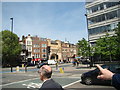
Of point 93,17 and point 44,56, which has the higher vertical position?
point 93,17

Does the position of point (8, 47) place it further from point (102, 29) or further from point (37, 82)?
point (37, 82)

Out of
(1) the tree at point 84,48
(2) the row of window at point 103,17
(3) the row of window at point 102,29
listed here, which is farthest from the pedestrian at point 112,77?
(2) the row of window at point 103,17

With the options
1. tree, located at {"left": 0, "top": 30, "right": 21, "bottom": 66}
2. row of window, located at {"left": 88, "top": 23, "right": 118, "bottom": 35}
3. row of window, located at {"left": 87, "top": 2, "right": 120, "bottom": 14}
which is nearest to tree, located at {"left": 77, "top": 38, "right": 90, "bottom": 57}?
row of window, located at {"left": 88, "top": 23, "right": 118, "bottom": 35}

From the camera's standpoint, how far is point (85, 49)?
97.4 ft

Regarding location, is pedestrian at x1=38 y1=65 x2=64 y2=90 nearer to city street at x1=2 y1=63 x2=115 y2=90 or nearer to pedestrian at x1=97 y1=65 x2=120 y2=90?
pedestrian at x1=97 y1=65 x2=120 y2=90

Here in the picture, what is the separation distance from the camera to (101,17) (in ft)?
131

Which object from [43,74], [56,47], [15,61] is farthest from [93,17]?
[56,47]

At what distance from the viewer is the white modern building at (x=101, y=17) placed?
36.7 m

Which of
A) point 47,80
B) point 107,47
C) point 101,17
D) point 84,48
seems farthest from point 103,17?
point 47,80

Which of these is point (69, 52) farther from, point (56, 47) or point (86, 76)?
point (86, 76)

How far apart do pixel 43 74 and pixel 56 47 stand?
275 ft

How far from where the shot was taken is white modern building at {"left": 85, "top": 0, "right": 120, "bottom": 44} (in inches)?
1443

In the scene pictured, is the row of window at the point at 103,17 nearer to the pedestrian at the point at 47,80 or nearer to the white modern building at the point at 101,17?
the white modern building at the point at 101,17

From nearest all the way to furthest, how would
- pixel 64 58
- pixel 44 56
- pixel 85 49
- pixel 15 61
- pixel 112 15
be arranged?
pixel 85 49 → pixel 112 15 → pixel 15 61 → pixel 44 56 → pixel 64 58
